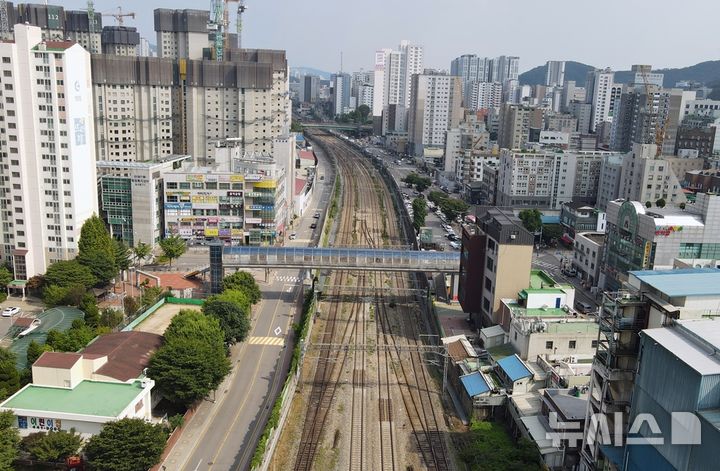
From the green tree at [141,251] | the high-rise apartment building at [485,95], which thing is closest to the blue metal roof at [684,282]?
the green tree at [141,251]

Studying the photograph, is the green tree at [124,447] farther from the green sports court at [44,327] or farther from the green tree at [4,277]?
the green tree at [4,277]

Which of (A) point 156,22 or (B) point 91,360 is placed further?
(A) point 156,22

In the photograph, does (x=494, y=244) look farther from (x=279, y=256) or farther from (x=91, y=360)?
(x=91, y=360)

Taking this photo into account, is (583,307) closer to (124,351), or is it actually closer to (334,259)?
(334,259)

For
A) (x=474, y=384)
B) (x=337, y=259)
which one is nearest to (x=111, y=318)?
(x=337, y=259)

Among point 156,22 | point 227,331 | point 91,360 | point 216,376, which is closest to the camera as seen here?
point 91,360

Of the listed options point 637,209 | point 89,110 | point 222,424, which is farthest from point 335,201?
point 222,424
